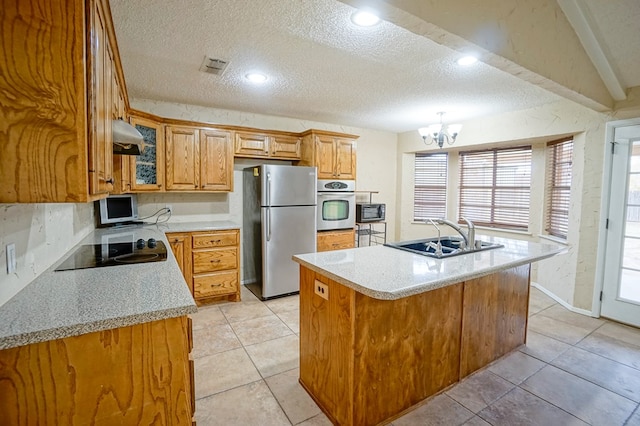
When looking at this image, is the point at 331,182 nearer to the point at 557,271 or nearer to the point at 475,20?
the point at 475,20

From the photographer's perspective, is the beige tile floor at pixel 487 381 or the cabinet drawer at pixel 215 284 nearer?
the beige tile floor at pixel 487 381

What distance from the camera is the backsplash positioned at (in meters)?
1.24

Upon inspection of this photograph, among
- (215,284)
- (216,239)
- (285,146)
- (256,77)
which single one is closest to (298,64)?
(256,77)

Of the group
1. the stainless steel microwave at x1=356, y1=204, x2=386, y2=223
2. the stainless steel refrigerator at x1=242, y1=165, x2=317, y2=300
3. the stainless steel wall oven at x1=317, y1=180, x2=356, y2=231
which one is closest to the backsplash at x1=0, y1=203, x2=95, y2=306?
the stainless steel refrigerator at x1=242, y1=165, x2=317, y2=300

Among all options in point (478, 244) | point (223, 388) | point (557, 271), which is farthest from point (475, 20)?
point (557, 271)

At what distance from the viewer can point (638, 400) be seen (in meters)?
2.04

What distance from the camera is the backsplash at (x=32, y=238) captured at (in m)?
1.24

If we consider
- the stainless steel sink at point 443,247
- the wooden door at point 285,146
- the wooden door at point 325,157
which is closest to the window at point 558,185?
the stainless steel sink at point 443,247

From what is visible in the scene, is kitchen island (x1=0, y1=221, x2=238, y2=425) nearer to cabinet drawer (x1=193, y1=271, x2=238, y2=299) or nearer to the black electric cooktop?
the black electric cooktop

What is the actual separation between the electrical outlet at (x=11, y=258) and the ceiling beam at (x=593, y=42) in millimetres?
3485

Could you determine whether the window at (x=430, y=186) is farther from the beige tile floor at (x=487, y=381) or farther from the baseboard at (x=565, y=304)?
the beige tile floor at (x=487, y=381)

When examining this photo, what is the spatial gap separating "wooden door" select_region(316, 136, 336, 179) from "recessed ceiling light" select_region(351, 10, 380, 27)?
7.29 feet

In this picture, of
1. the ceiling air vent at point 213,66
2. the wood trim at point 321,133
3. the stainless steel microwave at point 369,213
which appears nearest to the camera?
the ceiling air vent at point 213,66

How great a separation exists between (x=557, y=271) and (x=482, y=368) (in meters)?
2.33
